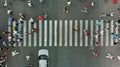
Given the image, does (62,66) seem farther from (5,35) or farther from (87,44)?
(5,35)

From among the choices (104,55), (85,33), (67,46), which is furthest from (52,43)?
(104,55)

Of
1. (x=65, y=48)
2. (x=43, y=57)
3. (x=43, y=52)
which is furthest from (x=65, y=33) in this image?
(x=43, y=57)

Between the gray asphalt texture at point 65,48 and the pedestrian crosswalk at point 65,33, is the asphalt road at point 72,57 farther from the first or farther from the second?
the pedestrian crosswalk at point 65,33

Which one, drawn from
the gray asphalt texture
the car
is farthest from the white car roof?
the gray asphalt texture

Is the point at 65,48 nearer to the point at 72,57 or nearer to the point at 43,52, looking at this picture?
the point at 72,57

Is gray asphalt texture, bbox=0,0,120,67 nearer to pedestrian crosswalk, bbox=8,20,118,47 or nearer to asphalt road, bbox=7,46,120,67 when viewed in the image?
asphalt road, bbox=7,46,120,67

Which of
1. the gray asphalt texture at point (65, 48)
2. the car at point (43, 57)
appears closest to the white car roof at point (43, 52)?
the car at point (43, 57)
